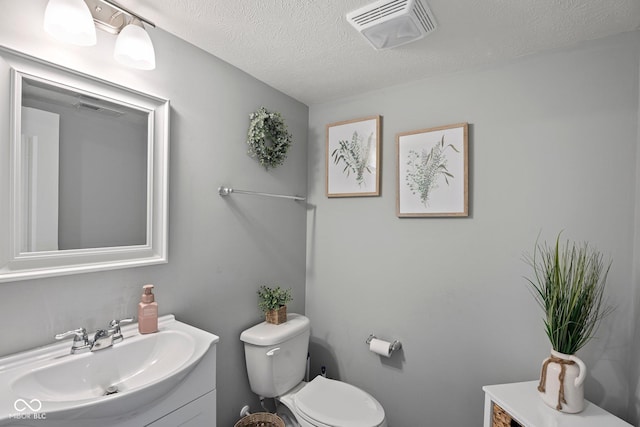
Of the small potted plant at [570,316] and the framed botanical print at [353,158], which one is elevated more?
the framed botanical print at [353,158]

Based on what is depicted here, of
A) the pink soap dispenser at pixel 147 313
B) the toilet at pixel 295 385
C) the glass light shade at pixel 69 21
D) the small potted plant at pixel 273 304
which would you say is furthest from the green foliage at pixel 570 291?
the glass light shade at pixel 69 21

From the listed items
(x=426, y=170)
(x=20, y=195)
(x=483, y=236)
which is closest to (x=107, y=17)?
(x=20, y=195)

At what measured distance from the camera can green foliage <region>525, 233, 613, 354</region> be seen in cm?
124

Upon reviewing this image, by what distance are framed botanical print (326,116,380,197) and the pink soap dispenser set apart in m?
1.30

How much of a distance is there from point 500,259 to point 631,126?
2.63ft

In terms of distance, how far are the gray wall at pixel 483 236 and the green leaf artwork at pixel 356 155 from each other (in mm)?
125

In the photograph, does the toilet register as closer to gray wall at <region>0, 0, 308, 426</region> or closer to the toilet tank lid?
the toilet tank lid

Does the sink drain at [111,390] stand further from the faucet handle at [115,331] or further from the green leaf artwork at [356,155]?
the green leaf artwork at [356,155]

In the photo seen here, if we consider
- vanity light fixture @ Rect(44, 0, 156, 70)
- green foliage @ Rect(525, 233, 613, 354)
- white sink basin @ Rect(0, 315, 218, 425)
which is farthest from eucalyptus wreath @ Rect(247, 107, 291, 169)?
green foliage @ Rect(525, 233, 613, 354)

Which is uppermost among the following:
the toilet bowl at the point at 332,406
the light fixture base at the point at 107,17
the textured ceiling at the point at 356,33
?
the textured ceiling at the point at 356,33

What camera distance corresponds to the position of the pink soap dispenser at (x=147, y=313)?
1223mm

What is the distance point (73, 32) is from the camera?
1.00 m

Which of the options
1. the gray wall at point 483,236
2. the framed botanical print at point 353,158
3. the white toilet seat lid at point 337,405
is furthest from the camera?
the framed botanical print at point 353,158

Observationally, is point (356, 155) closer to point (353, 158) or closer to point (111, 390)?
point (353, 158)
